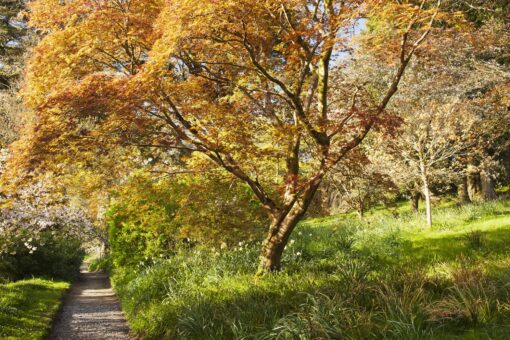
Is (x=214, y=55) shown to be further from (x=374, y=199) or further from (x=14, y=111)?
(x=14, y=111)

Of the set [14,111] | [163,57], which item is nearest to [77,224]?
[163,57]

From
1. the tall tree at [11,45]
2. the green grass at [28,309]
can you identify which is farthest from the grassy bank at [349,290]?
the tall tree at [11,45]

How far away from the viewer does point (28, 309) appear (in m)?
11.2

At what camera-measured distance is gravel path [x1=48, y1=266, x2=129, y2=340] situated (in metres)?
9.67

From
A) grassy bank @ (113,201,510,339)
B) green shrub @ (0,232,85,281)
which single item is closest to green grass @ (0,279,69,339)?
green shrub @ (0,232,85,281)

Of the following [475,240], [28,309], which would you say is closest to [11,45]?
A: [28,309]

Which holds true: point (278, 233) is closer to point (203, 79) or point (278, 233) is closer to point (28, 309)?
point (203, 79)

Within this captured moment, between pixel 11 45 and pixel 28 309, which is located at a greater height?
pixel 11 45

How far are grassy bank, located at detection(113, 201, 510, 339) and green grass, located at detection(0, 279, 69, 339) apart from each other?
1940 millimetres

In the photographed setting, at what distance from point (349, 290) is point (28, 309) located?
8619mm

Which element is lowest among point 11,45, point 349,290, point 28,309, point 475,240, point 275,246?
point 28,309

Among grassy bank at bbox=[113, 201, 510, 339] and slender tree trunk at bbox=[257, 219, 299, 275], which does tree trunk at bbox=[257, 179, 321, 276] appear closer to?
slender tree trunk at bbox=[257, 219, 299, 275]

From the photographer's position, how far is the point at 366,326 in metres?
5.33

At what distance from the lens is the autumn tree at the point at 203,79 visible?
7.45 metres
